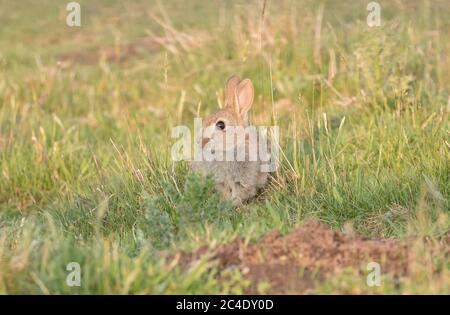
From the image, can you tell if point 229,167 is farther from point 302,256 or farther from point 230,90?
point 302,256

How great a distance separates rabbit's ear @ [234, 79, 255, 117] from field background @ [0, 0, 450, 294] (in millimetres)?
215

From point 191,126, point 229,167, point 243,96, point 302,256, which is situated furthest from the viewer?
point 191,126

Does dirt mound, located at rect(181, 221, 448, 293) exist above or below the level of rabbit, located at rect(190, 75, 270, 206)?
below

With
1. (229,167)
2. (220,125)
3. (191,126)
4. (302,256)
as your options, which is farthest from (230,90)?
(302,256)

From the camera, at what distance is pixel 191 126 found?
7.15 metres

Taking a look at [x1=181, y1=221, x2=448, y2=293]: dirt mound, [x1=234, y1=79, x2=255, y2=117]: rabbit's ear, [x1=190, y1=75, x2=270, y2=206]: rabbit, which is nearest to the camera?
[x1=181, y1=221, x2=448, y2=293]: dirt mound

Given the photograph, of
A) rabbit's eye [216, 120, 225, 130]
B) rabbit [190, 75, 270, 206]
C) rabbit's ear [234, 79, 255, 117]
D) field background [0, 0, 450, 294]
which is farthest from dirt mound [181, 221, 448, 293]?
rabbit's ear [234, 79, 255, 117]

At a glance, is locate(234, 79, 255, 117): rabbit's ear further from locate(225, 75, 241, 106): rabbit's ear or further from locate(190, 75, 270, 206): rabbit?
locate(190, 75, 270, 206): rabbit

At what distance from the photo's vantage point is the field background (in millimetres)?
3809

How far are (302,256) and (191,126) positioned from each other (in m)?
3.39

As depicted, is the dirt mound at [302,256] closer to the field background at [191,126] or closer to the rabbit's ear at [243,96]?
the field background at [191,126]

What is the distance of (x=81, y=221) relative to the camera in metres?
5.45
